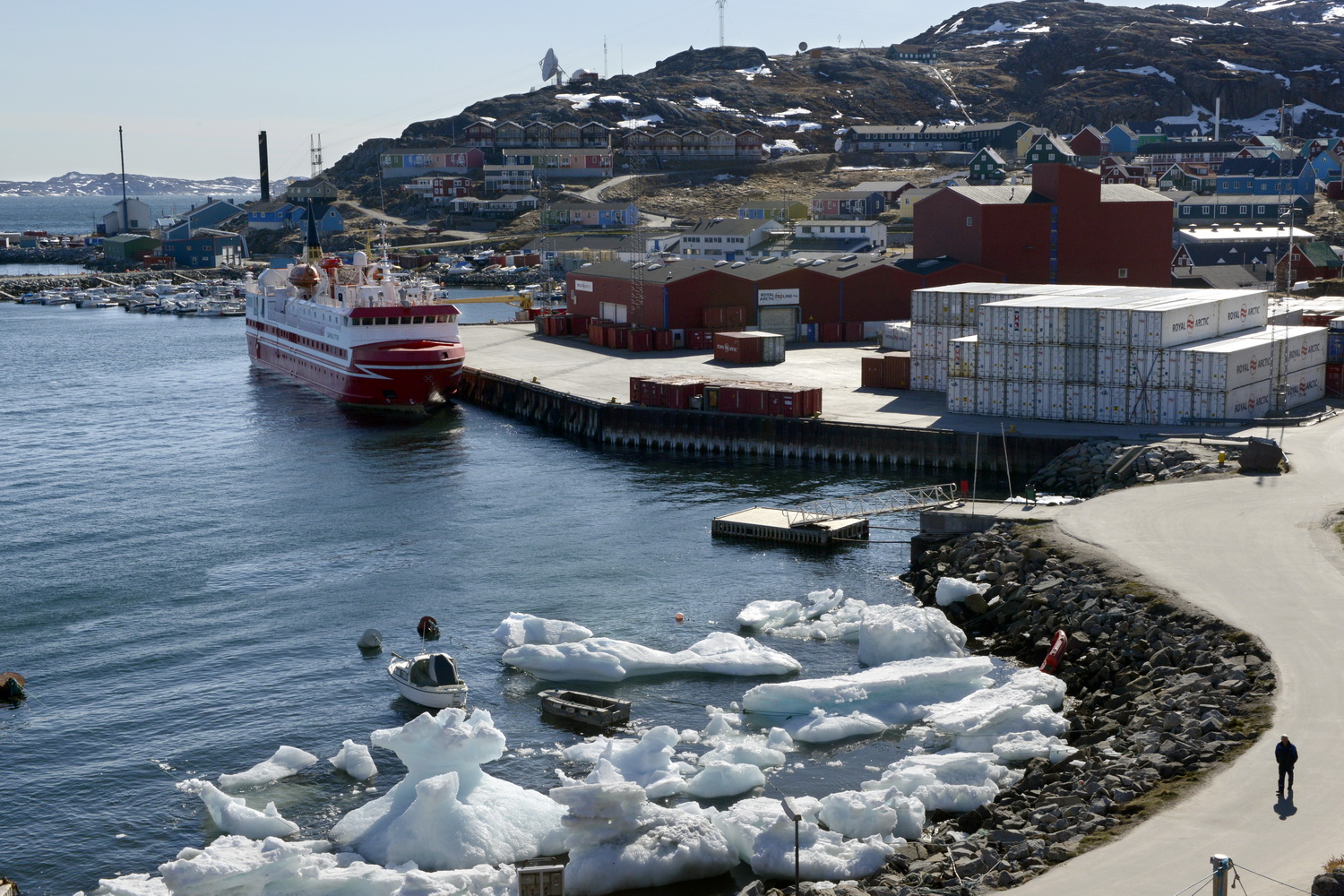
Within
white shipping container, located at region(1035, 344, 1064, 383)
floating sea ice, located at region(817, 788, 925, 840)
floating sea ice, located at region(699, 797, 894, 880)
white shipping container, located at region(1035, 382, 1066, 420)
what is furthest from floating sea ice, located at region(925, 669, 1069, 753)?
white shipping container, located at region(1035, 344, 1064, 383)

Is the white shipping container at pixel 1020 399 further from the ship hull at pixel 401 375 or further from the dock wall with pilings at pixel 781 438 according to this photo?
the ship hull at pixel 401 375

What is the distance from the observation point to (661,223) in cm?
17075

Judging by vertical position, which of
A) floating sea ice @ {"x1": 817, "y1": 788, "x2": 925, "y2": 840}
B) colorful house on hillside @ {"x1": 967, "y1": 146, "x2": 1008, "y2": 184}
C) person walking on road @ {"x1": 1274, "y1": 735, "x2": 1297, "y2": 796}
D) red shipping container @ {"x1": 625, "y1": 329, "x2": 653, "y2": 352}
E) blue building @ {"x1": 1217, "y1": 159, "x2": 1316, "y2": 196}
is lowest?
floating sea ice @ {"x1": 817, "y1": 788, "x2": 925, "y2": 840}

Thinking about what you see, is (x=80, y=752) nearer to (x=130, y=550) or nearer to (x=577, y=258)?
(x=130, y=550)

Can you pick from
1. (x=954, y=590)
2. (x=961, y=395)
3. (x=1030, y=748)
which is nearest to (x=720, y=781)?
(x=1030, y=748)

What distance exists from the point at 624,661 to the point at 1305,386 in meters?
40.5

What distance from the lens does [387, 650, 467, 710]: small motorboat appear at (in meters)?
32.3

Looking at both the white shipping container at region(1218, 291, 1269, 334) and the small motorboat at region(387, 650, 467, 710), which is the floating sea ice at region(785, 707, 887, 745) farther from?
the white shipping container at region(1218, 291, 1269, 334)

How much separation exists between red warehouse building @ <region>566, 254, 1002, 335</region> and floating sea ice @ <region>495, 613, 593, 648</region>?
5186 centimetres

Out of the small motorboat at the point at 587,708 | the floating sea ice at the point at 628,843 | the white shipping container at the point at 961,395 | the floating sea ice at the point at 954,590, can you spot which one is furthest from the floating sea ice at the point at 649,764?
the white shipping container at the point at 961,395

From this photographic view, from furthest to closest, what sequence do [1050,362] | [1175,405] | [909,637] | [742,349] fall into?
1. [742,349]
2. [1050,362]
3. [1175,405]
4. [909,637]

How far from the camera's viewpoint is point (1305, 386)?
6078 centimetres

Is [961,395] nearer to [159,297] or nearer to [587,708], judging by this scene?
[587,708]

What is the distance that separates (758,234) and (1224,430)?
3343 inches
